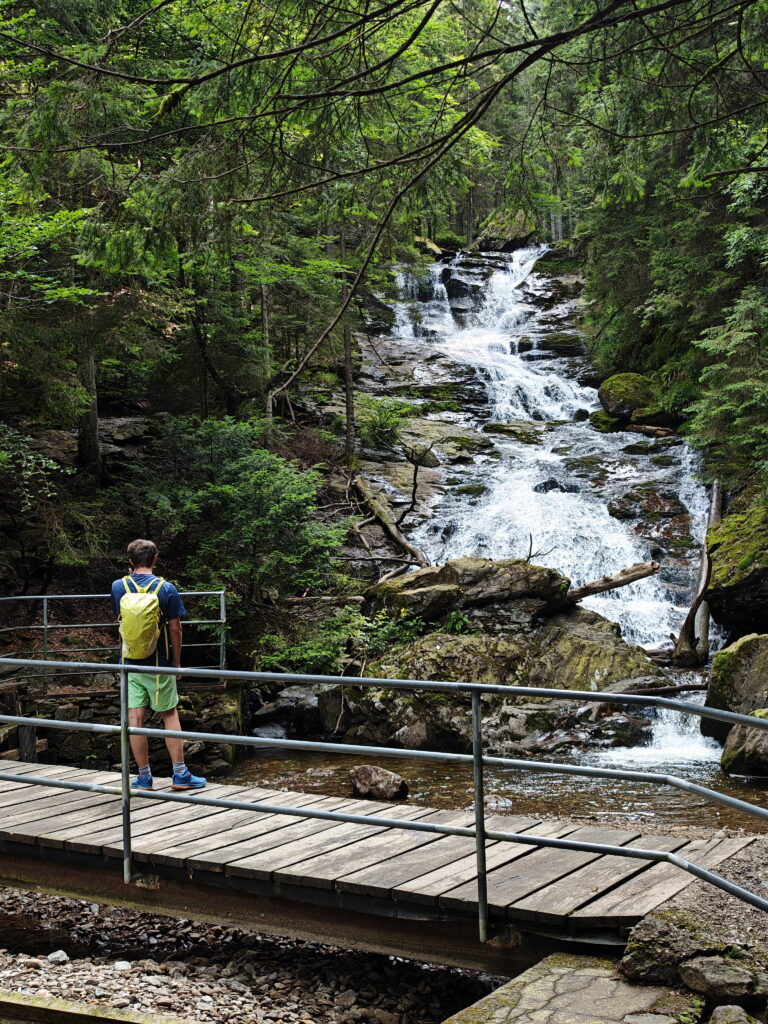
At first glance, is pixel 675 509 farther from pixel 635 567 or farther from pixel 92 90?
pixel 92 90

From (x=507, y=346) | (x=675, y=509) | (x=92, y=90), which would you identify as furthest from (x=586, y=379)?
(x=92, y=90)

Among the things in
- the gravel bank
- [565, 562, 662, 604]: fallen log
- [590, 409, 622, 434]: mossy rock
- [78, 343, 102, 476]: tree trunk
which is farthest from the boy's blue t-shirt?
[590, 409, 622, 434]: mossy rock

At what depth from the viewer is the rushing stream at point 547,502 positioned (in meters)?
8.98

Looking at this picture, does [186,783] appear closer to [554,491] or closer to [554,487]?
[554,491]

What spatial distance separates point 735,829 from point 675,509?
1135 centimetres

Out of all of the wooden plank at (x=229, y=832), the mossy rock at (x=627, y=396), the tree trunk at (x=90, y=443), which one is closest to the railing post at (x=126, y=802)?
the wooden plank at (x=229, y=832)

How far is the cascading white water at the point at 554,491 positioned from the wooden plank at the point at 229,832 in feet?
31.9

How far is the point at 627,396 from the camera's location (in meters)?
23.1

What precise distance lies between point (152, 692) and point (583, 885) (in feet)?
9.83

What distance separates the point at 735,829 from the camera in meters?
7.32

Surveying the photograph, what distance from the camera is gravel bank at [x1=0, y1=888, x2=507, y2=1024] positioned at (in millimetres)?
4121

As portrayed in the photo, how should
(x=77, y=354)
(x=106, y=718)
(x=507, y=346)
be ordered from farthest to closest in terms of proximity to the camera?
(x=507, y=346), (x=77, y=354), (x=106, y=718)

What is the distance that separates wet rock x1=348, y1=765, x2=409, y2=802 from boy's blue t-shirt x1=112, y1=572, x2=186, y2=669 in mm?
3595

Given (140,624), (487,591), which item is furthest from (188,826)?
(487,591)
